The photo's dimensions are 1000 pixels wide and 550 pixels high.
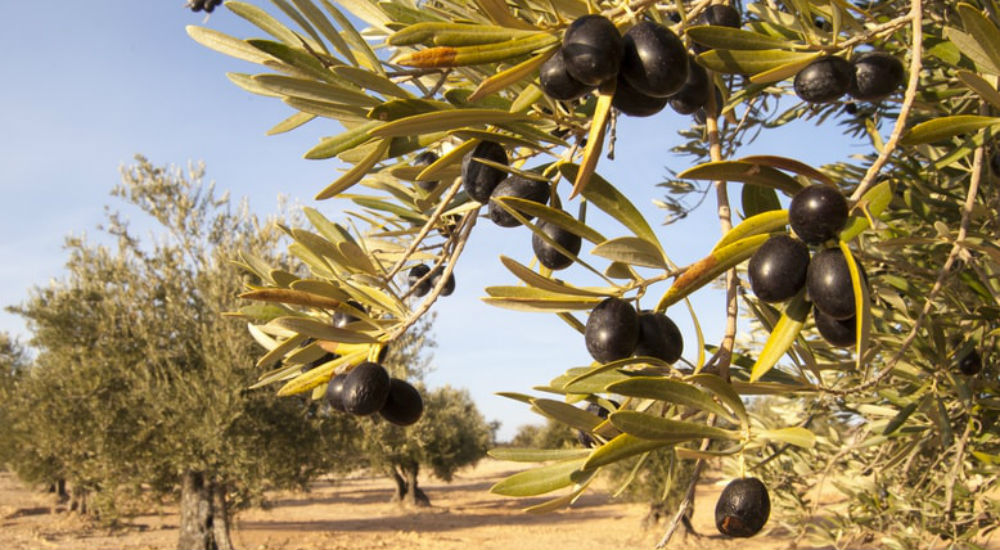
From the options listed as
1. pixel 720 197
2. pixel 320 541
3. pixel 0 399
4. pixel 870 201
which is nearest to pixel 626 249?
pixel 720 197

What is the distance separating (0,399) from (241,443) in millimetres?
6586

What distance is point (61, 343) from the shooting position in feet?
45.4

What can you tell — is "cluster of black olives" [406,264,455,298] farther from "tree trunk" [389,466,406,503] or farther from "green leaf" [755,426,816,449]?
"tree trunk" [389,466,406,503]

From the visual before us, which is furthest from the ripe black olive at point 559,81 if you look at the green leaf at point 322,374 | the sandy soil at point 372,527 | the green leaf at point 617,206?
the sandy soil at point 372,527

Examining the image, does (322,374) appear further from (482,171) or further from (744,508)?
(744,508)

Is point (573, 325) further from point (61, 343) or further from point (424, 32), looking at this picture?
point (61, 343)

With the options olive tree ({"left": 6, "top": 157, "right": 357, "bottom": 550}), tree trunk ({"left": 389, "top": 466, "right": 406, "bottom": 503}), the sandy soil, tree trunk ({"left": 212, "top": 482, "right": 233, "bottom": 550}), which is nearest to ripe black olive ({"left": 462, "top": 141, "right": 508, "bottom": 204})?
olive tree ({"left": 6, "top": 157, "right": 357, "bottom": 550})

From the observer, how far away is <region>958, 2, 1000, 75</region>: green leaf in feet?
2.80

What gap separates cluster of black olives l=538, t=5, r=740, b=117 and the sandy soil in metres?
16.2

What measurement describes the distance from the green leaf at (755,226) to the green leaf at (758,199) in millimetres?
89

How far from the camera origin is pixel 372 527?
23703 mm

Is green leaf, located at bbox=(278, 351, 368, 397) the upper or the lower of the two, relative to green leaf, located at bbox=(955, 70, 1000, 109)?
lower

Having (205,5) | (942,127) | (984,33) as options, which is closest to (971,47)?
(984,33)

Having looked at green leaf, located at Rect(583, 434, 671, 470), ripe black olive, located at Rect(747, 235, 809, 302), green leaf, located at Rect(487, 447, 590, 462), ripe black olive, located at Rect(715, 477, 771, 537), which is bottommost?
ripe black olive, located at Rect(715, 477, 771, 537)
